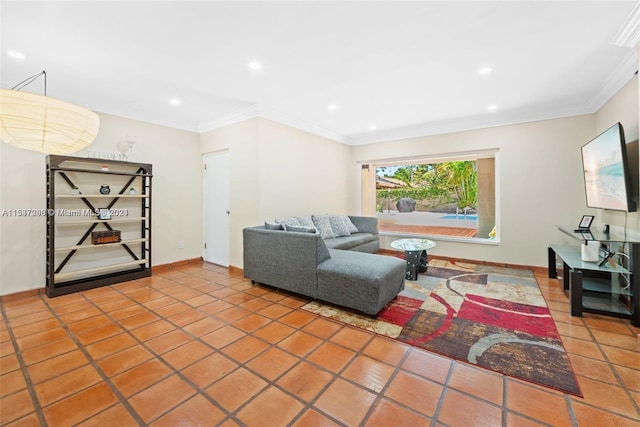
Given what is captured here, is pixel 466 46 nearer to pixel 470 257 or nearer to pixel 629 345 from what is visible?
pixel 629 345

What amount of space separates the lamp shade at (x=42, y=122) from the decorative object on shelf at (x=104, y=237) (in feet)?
6.54

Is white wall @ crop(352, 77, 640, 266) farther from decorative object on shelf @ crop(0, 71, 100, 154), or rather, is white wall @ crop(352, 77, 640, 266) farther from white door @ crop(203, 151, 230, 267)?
decorative object on shelf @ crop(0, 71, 100, 154)

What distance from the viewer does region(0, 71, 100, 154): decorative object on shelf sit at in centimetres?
166

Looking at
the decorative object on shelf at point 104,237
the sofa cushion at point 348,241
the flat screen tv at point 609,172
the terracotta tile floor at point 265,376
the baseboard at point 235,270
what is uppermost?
the flat screen tv at point 609,172

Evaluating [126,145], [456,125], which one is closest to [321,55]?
[126,145]

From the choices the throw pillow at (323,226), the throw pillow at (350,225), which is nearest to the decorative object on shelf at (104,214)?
the throw pillow at (323,226)

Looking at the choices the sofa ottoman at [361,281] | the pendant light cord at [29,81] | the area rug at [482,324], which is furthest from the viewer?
the pendant light cord at [29,81]

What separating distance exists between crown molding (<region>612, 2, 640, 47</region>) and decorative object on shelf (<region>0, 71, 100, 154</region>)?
13.2 feet

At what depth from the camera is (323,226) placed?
4.61 metres

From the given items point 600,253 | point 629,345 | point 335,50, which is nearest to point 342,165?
point 335,50

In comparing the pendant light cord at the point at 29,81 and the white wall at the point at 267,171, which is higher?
the pendant light cord at the point at 29,81

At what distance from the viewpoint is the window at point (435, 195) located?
191 inches

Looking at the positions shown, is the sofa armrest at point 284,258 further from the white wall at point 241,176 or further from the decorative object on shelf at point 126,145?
the decorative object on shelf at point 126,145

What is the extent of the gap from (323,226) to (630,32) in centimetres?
387
